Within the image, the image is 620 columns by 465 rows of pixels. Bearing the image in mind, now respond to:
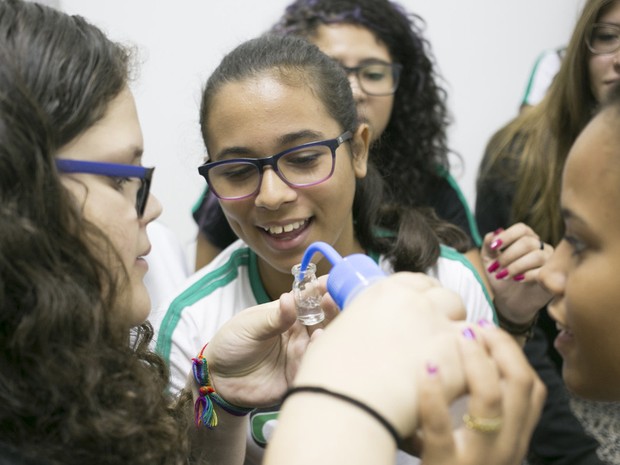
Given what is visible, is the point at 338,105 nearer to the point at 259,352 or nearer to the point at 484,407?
the point at 259,352

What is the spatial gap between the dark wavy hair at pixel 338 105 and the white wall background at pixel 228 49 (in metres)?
0.29

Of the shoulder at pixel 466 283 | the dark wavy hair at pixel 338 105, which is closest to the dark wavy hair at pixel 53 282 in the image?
the dark wavy hair at pixel 338 105

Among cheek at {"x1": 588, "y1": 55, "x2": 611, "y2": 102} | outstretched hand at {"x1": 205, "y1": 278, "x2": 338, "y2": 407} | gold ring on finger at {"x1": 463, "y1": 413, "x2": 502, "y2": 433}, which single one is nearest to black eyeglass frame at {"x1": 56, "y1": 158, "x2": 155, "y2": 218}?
outstretched hand at {"x1": 205, "y1": 278, "x2": 338, "y2": 407}

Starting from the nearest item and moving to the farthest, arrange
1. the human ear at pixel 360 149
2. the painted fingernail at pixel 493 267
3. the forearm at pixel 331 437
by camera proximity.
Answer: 1. the forearm at pixel 331 437
2. the human ear at pixel 360 149
3. the painted fingernail at pixel 493 267

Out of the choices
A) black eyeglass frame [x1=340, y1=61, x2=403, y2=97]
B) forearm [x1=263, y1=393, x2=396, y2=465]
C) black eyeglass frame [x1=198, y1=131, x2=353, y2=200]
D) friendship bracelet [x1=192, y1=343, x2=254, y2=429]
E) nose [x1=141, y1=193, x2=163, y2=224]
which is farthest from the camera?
black eyeglass frame [x1=340, y1=61, x2=403, y2=97]

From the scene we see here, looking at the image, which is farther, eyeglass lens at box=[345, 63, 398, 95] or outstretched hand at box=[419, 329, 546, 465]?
eyeglass lens at box=[345, 63, 398, 95]

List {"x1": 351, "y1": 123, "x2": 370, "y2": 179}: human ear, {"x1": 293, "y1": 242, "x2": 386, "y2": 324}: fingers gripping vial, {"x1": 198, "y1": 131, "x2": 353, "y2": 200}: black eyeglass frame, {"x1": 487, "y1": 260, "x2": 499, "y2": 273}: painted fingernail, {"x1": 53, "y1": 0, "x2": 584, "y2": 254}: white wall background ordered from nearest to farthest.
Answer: {"x1": 293, "y1": 242, "x2": 386, "y2": 324}: fingers gripping vial → {"x1": 198, "y1": 131, "x2": 353, "y2": 200}: black eyeglass frame → {"x1": 351, "y1": 123, "x2": 370, "y2": 179}: human ear → {"x1": 487, "y1": 260, "x2": 499, "y2": 273}: painted fingernail → {"x1": 53, "y1": 0, "x2": 584, "y2": 254}: white wall background

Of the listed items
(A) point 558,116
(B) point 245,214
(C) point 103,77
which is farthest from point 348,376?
(A) point 558,116

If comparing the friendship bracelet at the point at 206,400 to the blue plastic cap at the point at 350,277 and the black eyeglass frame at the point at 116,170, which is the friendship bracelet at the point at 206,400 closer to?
the black eyeglass frame at the point at 116,170

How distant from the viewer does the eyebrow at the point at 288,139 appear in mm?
1112

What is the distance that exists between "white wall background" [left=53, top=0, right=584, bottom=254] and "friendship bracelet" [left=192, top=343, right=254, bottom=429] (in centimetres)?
59

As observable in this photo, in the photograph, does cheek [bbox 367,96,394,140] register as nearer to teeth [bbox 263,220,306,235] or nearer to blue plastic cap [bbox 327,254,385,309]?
teeth [bbox 263,220,306,235]

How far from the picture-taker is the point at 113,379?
0.73 meters

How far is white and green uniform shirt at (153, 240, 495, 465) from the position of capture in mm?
1160
